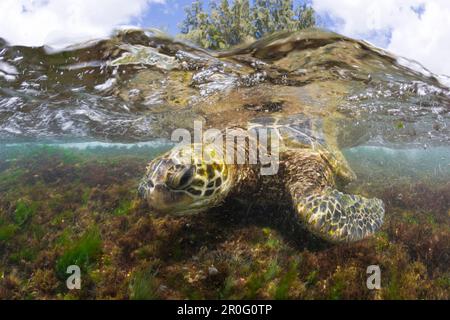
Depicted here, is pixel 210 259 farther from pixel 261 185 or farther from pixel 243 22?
pixel 243 22

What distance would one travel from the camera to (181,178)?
3.72 meters

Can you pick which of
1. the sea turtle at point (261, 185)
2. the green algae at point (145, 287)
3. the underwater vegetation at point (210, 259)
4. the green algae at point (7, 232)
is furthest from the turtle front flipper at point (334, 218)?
the green algae at point (7, 232)

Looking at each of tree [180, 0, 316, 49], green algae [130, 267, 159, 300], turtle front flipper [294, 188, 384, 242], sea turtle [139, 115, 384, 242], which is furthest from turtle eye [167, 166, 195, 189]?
tree [180, 0, 316, 49]

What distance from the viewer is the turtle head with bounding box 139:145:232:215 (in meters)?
3.72

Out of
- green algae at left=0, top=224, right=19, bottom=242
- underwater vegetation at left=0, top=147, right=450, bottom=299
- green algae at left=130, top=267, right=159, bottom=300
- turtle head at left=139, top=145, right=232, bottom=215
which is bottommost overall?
green algae at left=0, top=224, right=19, bottom=242

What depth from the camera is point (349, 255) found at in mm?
5145

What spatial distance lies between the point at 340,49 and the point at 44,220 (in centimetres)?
875

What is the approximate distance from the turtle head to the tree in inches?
164

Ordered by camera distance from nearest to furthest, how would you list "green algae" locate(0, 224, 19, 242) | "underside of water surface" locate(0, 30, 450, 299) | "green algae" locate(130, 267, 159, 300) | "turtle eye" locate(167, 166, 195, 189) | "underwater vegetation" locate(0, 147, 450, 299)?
"turtle eye" locate(167, 166, 195, 189)
"green algae" locate(130, 267, 159, 300)
"underwater vegetation" locate(0, 147, 450, 299)
"underside of water surface" locate(0, 30, 450, 299)
"green algae" locate(0, 224, 19, 242)

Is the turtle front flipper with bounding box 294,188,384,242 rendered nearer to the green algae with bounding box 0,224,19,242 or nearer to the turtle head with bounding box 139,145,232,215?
the turtle head with bounding box 139,145,232,215

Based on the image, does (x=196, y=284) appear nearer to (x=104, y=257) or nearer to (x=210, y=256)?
(x=210, y=256)

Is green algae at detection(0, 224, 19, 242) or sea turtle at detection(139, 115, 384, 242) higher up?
sea turtle at detection(139, 115, 384, 242)

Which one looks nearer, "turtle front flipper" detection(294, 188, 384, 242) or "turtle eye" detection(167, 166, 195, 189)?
"turtle eye" detection(167, 166, 195, 189)

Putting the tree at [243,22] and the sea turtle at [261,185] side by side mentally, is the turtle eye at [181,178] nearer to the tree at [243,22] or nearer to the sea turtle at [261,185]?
the sea turtle at [261,185]
